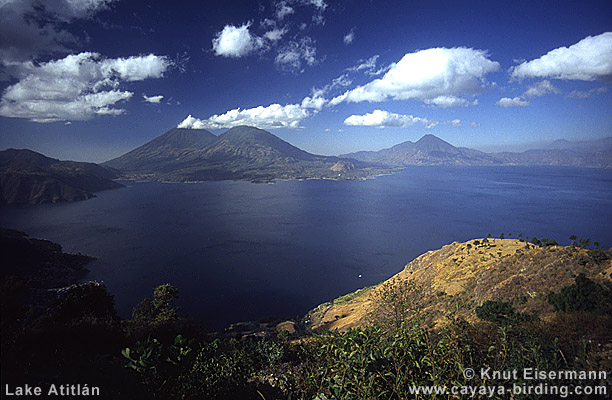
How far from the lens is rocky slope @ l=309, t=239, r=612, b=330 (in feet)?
58.4

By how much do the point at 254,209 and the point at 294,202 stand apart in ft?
→ 83.7

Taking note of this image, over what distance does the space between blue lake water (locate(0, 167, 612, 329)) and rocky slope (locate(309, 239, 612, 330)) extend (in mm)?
21038

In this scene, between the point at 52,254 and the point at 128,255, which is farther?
the point at 128,255

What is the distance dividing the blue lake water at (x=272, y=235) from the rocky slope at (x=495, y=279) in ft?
69.0

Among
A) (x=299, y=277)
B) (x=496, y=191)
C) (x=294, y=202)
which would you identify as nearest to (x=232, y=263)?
(x=299, y=277)

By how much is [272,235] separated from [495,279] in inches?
2603

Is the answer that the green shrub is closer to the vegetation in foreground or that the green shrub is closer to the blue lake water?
the vegetation in foreground

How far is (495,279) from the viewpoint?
2183 centimetres

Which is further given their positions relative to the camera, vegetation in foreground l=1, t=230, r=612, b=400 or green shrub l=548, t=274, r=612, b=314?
green shrub l=548, t=274, r=612, b=314

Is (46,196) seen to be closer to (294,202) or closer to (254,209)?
(254,209)

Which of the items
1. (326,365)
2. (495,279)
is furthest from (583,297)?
(326,365)

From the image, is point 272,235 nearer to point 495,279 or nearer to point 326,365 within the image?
point 495,279

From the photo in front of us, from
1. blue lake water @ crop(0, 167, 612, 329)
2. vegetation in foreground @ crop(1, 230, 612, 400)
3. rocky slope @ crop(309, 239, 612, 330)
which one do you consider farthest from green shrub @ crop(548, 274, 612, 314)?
blue lake water @ crop(0, 167, 612, 329)

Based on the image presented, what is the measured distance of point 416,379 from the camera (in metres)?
2.98
